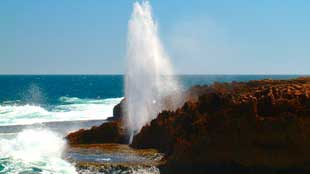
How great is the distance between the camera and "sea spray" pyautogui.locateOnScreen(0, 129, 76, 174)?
2656cm

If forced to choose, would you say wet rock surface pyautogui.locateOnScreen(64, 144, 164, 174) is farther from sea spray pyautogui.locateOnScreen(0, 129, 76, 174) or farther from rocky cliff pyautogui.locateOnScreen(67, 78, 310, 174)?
rocky cliff pyautogui.locateOnScreen(67, 78, 310, 174)

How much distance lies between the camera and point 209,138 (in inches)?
982

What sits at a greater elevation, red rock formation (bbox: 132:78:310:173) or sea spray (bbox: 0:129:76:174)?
red rock formation (bbox: 132:78:310:173)

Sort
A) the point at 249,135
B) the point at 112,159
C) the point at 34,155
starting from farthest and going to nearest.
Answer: the point at 34,155
the point at 112,159
the point at 249,135

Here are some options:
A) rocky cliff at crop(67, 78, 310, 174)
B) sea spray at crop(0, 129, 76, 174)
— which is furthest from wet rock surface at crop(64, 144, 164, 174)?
rocky cliff at crop(67, 78, 310, 174)

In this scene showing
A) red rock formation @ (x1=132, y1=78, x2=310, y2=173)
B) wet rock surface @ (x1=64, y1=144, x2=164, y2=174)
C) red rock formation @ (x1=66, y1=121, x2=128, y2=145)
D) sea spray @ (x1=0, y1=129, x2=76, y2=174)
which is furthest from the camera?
red rock formation @ (x1=66, y1=121, x2=128, y2=145)

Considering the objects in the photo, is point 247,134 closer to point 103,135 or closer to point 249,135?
point 249,135

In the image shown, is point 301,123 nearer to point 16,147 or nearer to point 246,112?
point 246,112

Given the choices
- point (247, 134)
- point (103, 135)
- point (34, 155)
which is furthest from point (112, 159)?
point (247, 134)

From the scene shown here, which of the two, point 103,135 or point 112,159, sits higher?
point 103,135

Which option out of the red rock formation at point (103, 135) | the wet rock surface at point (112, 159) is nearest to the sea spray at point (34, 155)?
the wet rock surface at point (112, 159)

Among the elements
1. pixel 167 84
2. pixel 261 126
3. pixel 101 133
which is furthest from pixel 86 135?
pixel 167 84

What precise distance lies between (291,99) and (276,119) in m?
1.63

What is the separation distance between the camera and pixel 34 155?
29797 millimetres
